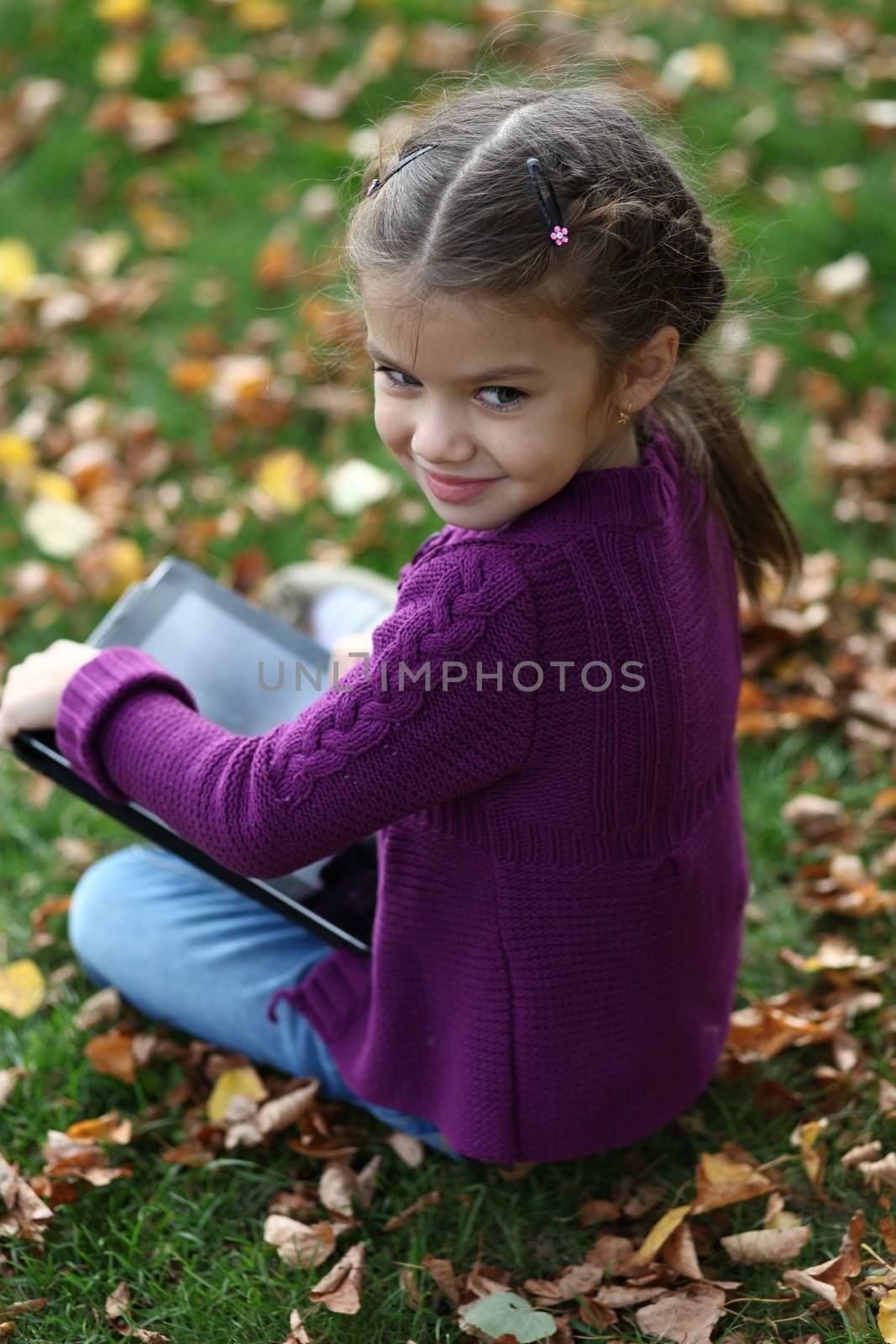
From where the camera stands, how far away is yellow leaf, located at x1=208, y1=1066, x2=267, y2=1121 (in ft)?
6.67

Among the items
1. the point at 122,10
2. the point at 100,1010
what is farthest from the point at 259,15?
the point at 100,1010

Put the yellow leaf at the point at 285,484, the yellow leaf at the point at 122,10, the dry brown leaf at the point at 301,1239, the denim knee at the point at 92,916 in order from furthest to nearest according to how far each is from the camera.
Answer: the yellow leaf at the point at 122,10 → the yellow leaf at the point at 285,484 → the denim knee at the point at 92,916 → the dry brown leaf at the point at 301,1239

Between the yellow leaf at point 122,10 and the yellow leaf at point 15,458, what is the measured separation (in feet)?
6.43

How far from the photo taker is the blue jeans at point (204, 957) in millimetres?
1991

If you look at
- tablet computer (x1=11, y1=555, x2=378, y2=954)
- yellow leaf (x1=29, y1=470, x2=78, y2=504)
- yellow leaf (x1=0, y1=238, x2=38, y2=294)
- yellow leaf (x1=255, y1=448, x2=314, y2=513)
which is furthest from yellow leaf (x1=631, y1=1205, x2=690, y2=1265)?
yellow leaf (x1=0, y1=238, x2=38, y2=294)

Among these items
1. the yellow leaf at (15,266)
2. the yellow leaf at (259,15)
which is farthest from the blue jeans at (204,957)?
the yellow leaf at (259,15)

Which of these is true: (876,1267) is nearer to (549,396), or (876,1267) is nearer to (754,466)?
(754,466)

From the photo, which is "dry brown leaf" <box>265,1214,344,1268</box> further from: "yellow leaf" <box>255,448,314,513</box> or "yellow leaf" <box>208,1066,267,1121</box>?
"yellow leaf" <box>255,448,314,513</box>

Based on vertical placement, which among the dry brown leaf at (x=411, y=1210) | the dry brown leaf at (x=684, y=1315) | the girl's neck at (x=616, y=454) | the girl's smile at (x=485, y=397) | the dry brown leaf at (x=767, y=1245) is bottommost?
the dry brown leaf at (x=767, y=1245)

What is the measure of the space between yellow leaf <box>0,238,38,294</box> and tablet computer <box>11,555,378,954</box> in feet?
6.71

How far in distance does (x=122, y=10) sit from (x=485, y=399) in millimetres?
3752

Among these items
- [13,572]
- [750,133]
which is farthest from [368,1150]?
[750,133]

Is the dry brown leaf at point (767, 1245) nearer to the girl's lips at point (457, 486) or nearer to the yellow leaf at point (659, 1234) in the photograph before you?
the yellow leaf at point (659, 1234)

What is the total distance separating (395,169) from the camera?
4.82ft
